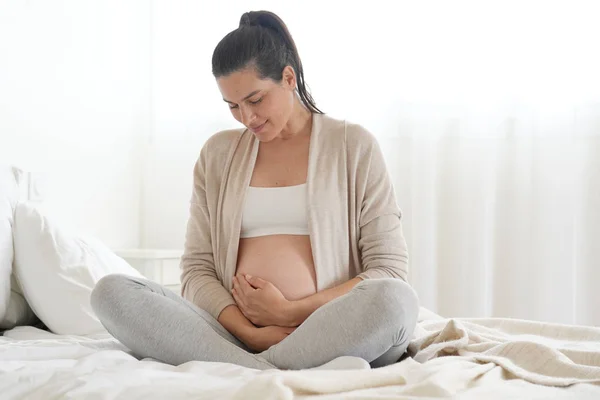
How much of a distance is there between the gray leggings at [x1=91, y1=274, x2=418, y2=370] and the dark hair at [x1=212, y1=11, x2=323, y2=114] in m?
0.50

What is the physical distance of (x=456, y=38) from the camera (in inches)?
106

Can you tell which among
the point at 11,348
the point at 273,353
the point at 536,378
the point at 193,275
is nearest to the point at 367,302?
the point at 273,353

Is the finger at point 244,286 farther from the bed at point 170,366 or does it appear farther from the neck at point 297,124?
the neck at point 297,124

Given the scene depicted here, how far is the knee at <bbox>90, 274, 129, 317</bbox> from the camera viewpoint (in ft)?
4.90

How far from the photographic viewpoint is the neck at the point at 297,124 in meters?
1.85

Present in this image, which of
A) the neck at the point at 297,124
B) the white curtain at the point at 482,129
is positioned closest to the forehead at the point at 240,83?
the neck at the point at 297,124

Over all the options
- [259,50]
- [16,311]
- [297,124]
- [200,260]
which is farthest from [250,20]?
[16,311]

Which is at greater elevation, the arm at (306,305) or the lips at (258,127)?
the lips at (258,127)

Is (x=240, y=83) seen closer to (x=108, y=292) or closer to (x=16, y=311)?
(x=108, y=292)

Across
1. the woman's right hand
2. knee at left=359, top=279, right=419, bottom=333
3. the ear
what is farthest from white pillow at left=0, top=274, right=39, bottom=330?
knee at left=359, top=279, right=419, bottom=333

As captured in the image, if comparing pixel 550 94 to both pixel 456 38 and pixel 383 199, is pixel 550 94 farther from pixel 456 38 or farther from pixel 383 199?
pixel 383 199

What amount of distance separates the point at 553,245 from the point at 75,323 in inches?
58.5

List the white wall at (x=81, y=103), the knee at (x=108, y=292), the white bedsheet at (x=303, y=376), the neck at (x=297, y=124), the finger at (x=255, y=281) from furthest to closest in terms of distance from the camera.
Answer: the white wall at (x=81, y=103), the neck at (x=297, y=124), the finger at (x=255, y=281), the knee at (x=108, y=292), the white bedsheet at (x=303, y=376)

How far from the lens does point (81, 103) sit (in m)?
2.77
